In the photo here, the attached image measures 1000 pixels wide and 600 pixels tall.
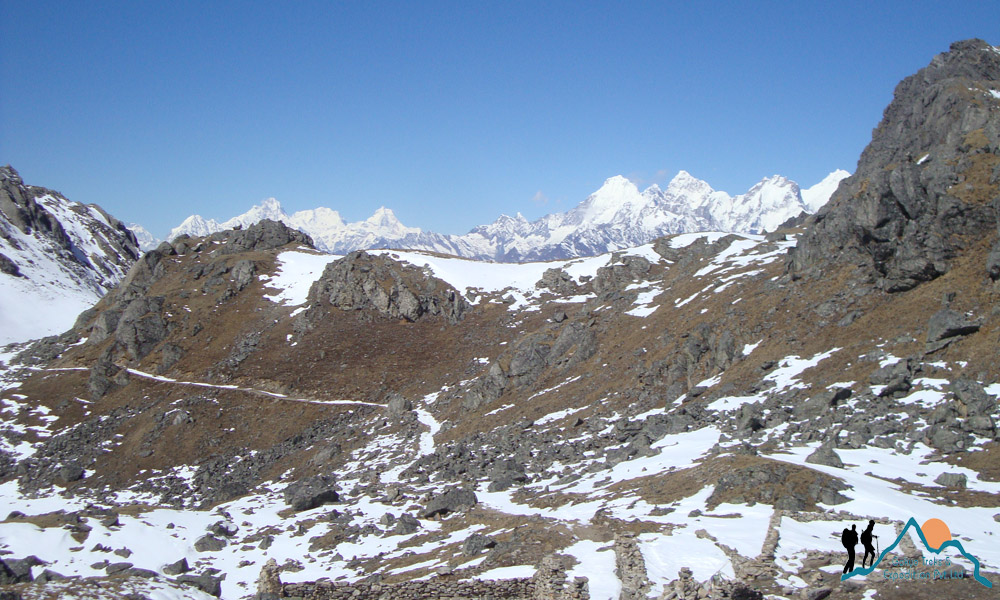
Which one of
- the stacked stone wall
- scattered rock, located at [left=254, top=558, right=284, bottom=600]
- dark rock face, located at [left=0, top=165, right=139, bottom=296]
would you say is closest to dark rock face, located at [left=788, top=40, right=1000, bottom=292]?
the stacked stone wall

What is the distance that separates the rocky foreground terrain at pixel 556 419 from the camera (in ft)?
67.1

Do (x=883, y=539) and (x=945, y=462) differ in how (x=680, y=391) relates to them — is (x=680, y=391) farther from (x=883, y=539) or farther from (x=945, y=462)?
(x=883, y=539)

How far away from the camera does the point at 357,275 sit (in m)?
89.0

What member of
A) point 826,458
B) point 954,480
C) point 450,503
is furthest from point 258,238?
point 954,480

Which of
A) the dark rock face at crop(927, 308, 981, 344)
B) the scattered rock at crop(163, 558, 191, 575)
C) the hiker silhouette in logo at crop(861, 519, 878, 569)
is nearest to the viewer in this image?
the hiker silhouette in logo at crop(861, 519, 878, 569)

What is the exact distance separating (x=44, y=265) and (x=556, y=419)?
173569 mm

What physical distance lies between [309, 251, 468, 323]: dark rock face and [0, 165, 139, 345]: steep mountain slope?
81.5m

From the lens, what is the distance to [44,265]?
6245 inches

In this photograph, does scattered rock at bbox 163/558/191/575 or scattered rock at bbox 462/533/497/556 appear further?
scattered rock at bbox 163/558/191/575

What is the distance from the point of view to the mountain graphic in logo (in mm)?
15764

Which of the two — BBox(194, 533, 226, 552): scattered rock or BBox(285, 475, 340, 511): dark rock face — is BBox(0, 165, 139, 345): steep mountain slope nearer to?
BBox(285, 475, 340, 511): dark rock face

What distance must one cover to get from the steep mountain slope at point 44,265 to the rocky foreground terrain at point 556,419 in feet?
193

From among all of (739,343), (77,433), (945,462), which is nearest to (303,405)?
(77,433)

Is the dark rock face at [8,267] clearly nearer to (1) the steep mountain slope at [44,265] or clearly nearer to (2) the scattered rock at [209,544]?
(1) the steep mountain slope at [44,265]
